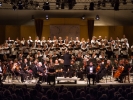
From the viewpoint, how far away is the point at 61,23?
26172mm

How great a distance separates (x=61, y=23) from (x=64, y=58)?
7.87m

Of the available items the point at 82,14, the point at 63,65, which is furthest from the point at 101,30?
the point at 63,65

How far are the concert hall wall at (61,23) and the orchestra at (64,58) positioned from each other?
14.2 ft

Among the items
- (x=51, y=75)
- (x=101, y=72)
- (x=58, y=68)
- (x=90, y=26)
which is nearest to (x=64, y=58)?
(x=58, y=68)

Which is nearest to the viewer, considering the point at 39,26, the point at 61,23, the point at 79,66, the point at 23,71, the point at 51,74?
the point at 51,74

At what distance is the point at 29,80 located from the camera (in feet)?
60.8

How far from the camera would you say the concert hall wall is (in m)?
26.1

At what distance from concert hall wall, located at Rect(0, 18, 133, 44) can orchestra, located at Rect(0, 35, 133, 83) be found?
433cm

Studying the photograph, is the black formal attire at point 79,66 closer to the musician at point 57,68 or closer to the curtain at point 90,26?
the musician at point 57,68

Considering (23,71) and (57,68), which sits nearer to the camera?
(23,71)

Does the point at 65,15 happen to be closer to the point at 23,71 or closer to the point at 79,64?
the point at 79,64

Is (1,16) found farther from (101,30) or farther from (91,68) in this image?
(91,68)

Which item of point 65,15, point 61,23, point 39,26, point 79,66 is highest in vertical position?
point 65,15

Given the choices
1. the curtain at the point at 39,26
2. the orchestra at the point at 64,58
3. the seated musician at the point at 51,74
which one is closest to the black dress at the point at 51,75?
the seated musician at the point at 51,74
